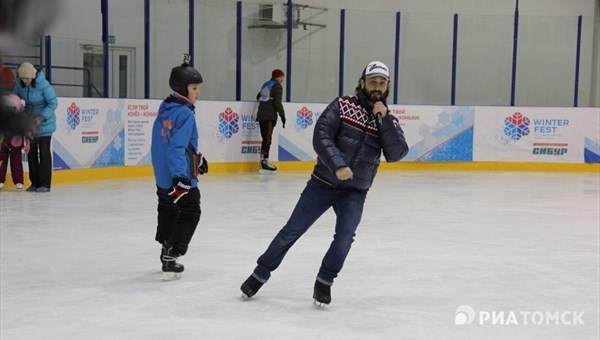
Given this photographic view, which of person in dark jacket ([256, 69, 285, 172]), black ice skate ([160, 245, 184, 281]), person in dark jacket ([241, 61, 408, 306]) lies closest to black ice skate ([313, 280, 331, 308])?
person in dark jacket ([241, 61, 408, 306])

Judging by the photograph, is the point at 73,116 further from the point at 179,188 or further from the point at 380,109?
the point at 380,109

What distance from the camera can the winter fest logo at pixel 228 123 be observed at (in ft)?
42.1

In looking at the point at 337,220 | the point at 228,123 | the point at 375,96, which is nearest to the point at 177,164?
the point at 337,220

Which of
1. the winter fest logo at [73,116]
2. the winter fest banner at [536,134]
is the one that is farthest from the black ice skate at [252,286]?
the winter fest banner at [536,134]

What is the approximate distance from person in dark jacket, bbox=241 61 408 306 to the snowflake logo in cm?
986

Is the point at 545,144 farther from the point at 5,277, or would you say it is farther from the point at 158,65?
the point at 5,277

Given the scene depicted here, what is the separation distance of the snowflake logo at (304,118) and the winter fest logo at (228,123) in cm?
118

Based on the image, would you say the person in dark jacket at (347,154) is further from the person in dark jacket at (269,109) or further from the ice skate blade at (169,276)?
the person in dark jacket at (269,109)

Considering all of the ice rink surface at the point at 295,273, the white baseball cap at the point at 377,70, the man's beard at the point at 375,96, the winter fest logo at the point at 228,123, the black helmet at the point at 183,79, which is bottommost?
the ice rink surface at the point at 295,273

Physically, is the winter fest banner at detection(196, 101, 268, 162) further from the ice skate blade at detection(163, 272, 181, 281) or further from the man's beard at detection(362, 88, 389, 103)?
the man's beard at detection(362, 88, 389, 103)

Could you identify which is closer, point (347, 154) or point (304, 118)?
point (347, 154)

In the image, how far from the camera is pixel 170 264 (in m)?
4.56

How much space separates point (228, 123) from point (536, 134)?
230 inches

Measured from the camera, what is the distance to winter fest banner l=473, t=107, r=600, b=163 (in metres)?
14.8
